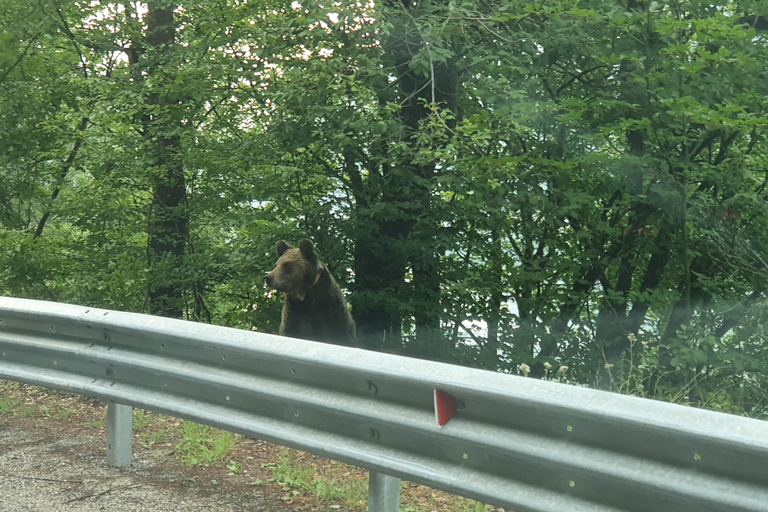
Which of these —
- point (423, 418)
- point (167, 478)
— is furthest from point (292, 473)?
point (423, 418)

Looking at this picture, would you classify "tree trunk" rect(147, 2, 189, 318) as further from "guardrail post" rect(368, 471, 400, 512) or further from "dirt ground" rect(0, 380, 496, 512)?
"guardrail post" rect(368, 471, 400, 512)

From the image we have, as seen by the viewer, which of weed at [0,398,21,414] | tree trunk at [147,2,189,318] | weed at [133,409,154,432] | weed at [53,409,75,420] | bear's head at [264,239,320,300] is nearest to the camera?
weed at [133,409,154,432]

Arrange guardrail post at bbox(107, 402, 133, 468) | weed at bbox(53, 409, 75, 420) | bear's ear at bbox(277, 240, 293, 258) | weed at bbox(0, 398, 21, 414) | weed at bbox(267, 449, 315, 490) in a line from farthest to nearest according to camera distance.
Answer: bear's ear at bbox(277, 240, 293, 258), weed at bbox(0, 398, 21, 414), weed at bbox(53, 409, 75, 420), guardrail post at bbox(107, 402, 133, 468), weed at bbox(267, 449, 315, 490)

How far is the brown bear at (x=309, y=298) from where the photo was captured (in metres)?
7.76

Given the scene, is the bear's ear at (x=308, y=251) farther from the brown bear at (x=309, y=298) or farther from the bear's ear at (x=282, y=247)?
the bear's ear at (x=282, y=247)

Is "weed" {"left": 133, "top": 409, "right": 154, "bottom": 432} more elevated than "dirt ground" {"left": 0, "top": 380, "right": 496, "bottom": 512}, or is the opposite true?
"dirt ground" {"left": 0, "top": 380, "right": 496, "bottom": 512}

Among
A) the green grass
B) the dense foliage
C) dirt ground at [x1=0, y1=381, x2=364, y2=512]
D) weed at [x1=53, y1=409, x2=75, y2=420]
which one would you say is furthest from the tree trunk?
the green grass

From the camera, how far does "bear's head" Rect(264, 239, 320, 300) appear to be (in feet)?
25.4

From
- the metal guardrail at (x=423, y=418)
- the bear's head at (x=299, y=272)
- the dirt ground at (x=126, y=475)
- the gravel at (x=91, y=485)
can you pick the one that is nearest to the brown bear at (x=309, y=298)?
the bear's head at (x=299, y=272)

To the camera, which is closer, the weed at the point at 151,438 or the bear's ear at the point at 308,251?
the weed at the point at 151,438

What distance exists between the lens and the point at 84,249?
11.2 meters

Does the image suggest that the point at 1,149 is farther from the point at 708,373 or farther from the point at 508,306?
the point at 708,373

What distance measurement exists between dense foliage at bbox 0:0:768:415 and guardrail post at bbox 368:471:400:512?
4.94 metres

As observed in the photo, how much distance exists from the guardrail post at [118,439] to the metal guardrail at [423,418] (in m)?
0.01
